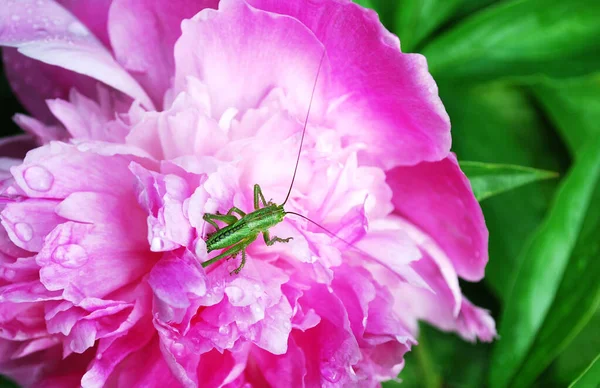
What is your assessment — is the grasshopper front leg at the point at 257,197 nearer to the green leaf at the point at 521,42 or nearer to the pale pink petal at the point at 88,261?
the pale pink petal at the point at 88,261

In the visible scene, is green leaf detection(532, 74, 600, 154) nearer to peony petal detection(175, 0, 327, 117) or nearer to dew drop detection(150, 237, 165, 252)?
peony petal detection(175, 0, 327, 117)

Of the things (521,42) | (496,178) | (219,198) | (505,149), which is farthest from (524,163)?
(219,198)

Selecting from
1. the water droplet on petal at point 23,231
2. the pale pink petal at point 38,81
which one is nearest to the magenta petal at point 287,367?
the water droplet on petal at point 23,231

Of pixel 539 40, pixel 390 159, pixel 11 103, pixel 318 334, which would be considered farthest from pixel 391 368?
pixel 11 103

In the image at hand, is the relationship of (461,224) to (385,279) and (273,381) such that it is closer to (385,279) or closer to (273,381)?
(385,279)

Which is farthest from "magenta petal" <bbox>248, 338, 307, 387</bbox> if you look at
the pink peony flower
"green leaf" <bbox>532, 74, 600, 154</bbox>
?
"green leaf" <bbox>532, 74, 600, 154</bbox>

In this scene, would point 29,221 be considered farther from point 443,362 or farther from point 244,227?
point 443,362
